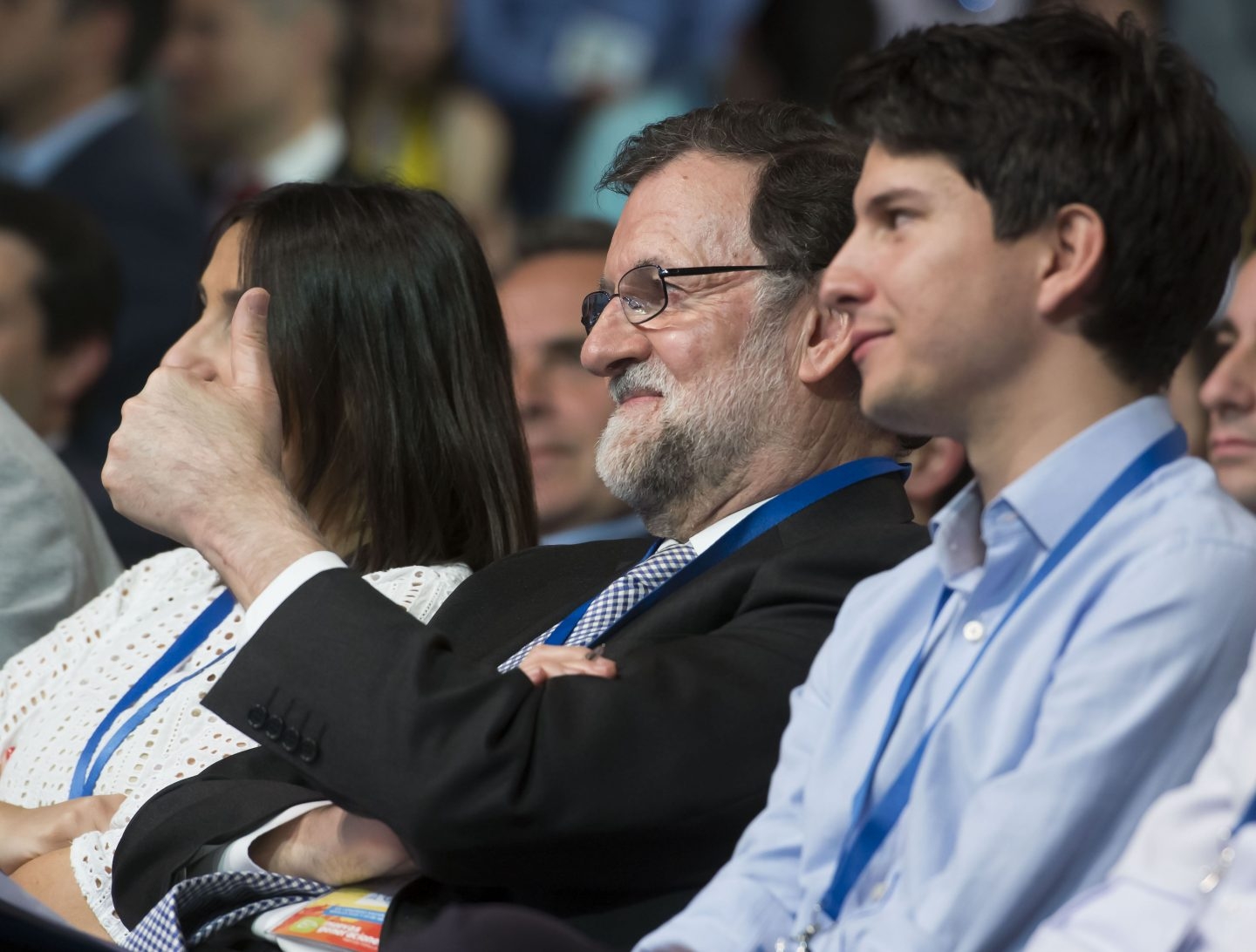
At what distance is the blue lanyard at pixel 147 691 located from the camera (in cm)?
274

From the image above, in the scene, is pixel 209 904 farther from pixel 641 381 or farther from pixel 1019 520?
pixel 1019 520

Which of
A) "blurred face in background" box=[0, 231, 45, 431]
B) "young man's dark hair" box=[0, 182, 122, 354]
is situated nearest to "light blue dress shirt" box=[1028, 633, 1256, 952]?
"blurred face in background" box=[0, 231, 45, 431]

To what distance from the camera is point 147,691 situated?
2.85m

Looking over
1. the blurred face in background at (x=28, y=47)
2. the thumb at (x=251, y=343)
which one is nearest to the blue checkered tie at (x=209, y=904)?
the thumb at (x=251, y=343)

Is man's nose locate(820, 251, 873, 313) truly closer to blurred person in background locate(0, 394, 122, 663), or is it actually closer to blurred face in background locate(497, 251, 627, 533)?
blurred person in background locate(0, 394, 122, 663)

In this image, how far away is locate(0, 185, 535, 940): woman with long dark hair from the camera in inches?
110

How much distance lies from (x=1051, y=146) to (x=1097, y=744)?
0.58m

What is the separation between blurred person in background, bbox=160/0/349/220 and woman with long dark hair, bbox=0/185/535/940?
12.0 feet

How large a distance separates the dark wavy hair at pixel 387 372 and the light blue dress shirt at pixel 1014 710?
45.1 inches

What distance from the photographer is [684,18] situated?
6246mm

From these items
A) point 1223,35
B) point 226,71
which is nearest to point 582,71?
point 226,71

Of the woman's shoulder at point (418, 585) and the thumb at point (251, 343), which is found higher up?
the thumb at point (251, 343)

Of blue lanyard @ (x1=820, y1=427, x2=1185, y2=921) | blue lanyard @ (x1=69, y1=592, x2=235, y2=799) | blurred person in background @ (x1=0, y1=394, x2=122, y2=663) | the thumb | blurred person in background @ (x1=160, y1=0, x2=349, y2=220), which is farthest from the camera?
blurred person in background @ (x1=160, y1=0, x2=349, y2=220)

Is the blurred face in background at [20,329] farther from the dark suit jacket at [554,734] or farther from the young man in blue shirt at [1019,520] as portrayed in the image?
the young man in blue shirt at [1019,520]
